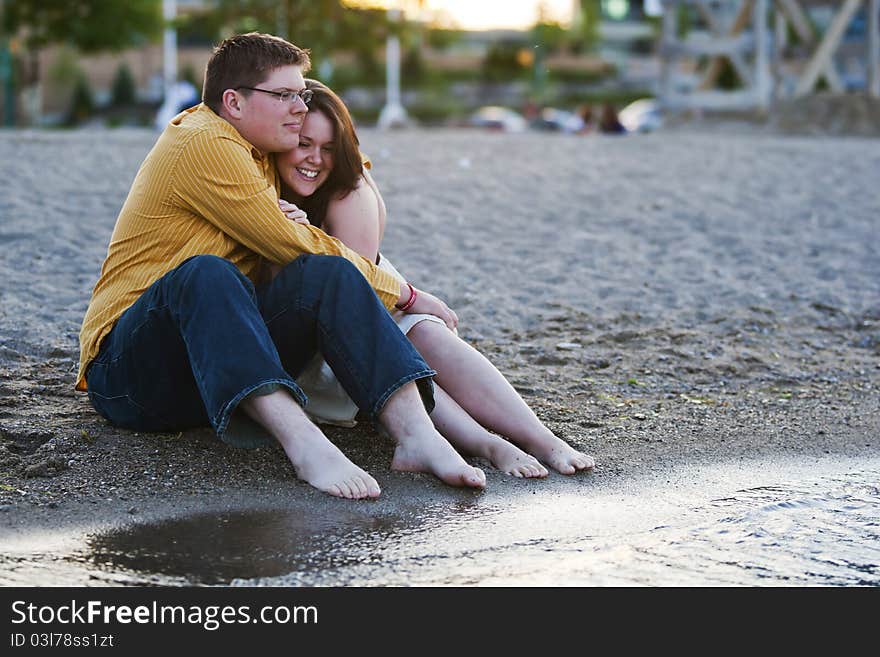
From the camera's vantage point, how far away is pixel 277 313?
389 cm

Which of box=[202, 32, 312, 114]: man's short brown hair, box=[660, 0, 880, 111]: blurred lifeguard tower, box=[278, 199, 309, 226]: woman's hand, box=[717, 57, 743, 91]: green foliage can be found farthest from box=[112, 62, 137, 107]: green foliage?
box=[278, 199, 309, 226]: woman's hand

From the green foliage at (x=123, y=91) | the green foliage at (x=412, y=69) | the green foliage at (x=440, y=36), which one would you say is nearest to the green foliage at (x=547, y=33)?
the green foliage at (x=412, y=69)

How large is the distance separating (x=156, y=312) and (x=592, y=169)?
27.3 ft

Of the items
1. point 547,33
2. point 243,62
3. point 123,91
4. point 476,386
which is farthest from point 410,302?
point 547,33

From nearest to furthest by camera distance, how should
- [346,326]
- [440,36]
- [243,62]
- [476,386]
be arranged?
1. [346,326]
2. [243,62]
3. [476,386]
4. [440,36]

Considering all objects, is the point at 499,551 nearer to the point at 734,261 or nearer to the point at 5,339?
the point at 5,339

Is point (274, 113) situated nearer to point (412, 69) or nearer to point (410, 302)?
point (410, 302)

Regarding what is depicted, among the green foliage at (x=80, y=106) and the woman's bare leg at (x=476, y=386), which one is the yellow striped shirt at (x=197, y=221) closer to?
the woman's bare leg at (x=476, y=386)

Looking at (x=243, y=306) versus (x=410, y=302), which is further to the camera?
(x=410, y=302)

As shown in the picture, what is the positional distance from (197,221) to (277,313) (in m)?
0.43

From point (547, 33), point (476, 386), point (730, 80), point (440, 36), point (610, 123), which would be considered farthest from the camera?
point (547, 33)

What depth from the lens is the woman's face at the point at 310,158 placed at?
423 centimetres

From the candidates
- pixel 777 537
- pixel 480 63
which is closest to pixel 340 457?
pixel 777 537

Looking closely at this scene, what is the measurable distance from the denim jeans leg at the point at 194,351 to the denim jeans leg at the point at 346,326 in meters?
0.12
